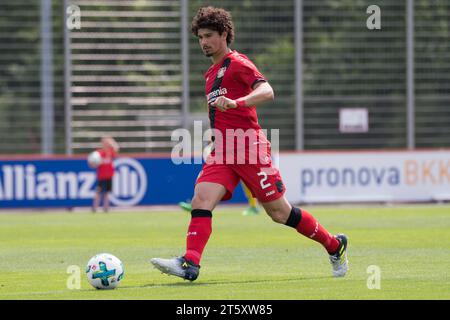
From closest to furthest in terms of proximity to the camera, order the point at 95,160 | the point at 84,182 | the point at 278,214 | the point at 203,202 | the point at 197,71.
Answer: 1. the point at 203,202
2. the point at 278,214
3. the point at 95,160
4. the point at 84,182
5. the point at 197,71

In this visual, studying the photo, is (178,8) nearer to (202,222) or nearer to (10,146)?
(10,146)

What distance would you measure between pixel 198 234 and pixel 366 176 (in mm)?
19607

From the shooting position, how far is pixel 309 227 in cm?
1103

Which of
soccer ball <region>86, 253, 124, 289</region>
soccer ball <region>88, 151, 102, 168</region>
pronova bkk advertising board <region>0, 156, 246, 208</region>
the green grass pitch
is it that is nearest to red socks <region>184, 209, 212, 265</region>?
the green grass pitch

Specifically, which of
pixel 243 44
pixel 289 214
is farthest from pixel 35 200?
pixel 289 214

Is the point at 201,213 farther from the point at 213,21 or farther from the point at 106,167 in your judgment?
the point at 106,167

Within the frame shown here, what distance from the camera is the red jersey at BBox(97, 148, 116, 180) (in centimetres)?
2789

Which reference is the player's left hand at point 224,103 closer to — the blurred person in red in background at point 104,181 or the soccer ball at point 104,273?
the soccer ball at point 104,273

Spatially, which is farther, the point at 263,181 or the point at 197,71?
the point at 197,71

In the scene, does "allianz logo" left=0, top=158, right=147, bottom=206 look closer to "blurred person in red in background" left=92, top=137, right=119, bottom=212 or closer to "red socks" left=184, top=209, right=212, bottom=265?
"blurred person in red in background" left=92, top=137, right=119, bottom=212

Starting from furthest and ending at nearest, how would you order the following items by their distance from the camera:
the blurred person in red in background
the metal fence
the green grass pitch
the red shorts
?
the metal fence < the blurred person in red in background < the red shorts < the green grass pitch

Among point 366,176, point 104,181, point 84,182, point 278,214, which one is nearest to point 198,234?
point 278,214

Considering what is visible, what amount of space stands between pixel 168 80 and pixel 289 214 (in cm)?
2151

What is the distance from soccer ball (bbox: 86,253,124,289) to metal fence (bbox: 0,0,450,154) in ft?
69.1
